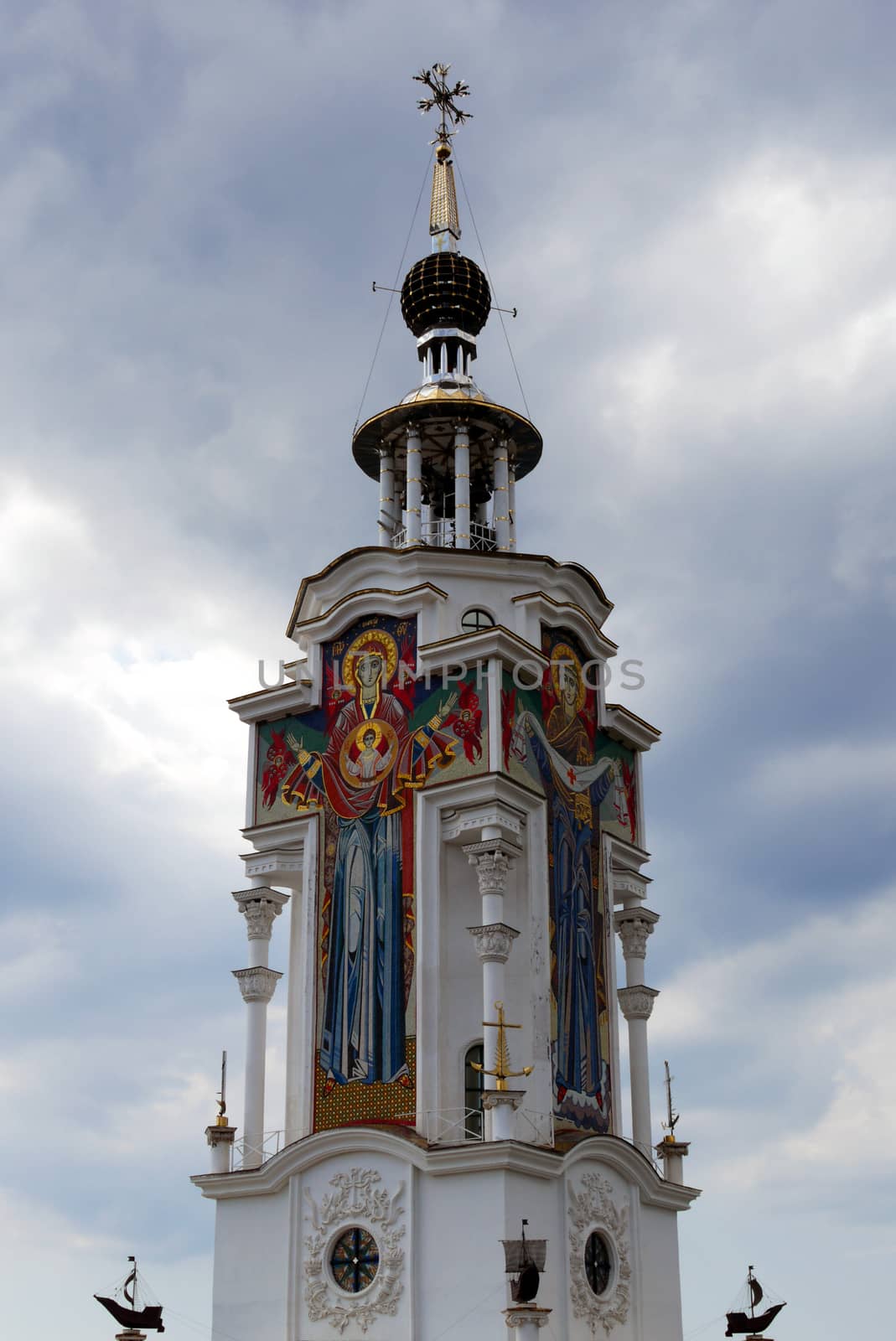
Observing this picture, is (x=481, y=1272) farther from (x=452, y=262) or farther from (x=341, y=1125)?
(x=452, y=262)

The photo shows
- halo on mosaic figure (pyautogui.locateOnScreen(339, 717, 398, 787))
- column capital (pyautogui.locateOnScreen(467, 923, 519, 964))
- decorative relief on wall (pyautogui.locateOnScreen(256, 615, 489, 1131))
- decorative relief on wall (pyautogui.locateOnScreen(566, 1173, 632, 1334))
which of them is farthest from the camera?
halo on mosaic figure (pyautogui.locateOnScreen(339, 717, 398, 787))

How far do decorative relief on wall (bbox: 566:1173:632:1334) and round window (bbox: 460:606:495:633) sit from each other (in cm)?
810

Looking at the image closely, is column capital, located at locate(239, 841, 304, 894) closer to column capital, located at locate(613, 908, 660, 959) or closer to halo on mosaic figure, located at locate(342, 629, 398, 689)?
halo on mosaic figure, located at locate(342, 629, 398, 689)

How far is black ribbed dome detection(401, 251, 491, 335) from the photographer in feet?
93.6

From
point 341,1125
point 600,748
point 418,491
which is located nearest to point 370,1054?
point 341,1125

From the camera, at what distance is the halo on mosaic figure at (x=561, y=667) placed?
24.6 metres

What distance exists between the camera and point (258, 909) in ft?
78.8

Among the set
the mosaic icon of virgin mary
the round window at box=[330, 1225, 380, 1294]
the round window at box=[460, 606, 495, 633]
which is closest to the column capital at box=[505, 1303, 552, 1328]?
the round window at box=[330, 1225, 380, 1294]

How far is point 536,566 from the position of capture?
24.9 metres

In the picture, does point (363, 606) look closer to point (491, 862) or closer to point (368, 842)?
point (368, 842)

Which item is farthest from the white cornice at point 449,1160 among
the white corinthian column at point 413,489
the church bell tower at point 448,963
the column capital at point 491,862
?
the white corinthian column at point 413,489

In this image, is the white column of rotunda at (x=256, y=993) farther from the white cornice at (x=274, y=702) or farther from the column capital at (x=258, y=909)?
the white cornice at (x=274, y=702)

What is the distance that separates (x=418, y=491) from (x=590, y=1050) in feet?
30.1

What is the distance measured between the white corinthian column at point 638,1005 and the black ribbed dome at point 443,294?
10726 mm
